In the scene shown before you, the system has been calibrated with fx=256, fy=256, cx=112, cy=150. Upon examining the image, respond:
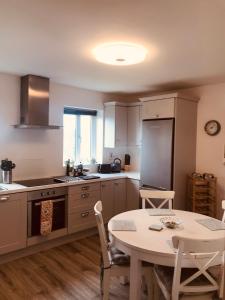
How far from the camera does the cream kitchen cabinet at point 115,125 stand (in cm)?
450

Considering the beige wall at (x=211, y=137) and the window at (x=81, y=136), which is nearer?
the beige wall at (x=211, y=137)

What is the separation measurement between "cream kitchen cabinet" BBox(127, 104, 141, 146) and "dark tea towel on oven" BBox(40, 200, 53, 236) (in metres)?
1.98

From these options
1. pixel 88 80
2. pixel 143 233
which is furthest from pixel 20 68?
pixel 143 233

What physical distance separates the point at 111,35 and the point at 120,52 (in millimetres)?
276

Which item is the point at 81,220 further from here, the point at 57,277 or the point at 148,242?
the point at 148,242

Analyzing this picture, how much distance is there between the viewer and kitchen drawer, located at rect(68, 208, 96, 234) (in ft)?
11.7

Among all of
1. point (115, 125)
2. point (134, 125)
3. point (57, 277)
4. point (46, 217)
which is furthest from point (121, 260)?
point (134, 125)

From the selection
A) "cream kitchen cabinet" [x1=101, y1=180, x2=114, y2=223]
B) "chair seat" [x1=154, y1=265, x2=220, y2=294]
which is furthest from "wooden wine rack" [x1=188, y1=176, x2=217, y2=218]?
"chair seat" [x1=154, y1=265, x2=220, y2=294]

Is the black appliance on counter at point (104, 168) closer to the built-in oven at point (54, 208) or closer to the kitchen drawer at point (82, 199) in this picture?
the kitchen drawer at point (82, 199)

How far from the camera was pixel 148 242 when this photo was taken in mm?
1907

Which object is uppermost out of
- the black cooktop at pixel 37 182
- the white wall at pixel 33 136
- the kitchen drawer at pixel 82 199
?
the white wall at pixel 33 136

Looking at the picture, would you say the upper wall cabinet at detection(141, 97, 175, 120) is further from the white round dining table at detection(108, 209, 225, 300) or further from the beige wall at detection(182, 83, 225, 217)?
the white round dining table at detection(108, 209, 225, 300)

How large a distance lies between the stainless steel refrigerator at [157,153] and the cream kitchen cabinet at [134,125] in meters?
0.56

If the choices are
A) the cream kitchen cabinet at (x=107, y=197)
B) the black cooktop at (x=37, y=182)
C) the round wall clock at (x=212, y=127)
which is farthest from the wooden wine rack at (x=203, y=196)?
the black cooktop at (x=37, y=182)
